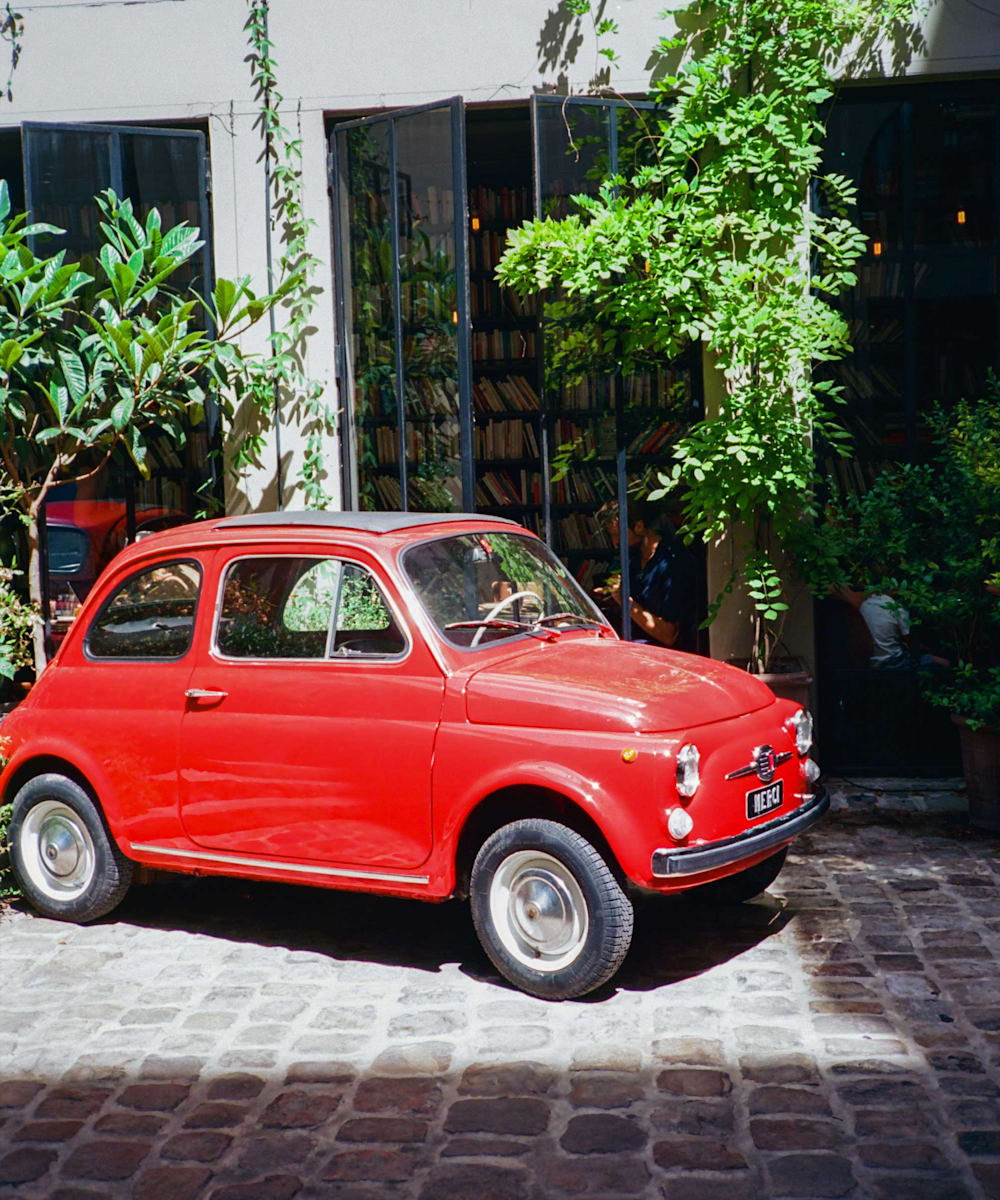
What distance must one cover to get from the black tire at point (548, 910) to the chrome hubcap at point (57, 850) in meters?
2.01

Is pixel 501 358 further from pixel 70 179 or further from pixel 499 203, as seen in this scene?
pixel 70 179

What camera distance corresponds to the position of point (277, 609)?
5812 millimetres

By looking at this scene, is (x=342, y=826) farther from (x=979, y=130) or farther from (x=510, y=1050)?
(x=979, y=130)

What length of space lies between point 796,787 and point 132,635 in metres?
3.02

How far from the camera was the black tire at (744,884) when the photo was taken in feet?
20.0

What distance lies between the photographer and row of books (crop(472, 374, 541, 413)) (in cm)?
955

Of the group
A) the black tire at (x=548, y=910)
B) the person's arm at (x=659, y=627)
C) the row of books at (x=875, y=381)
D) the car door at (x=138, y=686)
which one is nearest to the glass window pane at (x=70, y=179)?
the car door at (x=138, y=686)

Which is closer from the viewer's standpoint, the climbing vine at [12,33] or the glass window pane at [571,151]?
the glass window pane at [571,151]

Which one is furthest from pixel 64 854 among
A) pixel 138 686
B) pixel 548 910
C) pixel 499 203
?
pixel 499 203

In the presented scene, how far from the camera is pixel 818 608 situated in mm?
8922

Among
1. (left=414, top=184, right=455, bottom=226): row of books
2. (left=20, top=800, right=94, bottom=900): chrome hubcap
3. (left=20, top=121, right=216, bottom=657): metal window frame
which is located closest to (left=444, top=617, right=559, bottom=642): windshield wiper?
(left=20, top=800, right=94, bottom=900): chrome hubcap

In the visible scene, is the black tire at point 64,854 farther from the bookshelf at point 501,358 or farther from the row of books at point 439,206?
the row of books at point 439,206

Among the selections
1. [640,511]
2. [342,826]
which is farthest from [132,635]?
[640,511]

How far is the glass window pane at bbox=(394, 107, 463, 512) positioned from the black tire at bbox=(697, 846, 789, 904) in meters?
3.50
